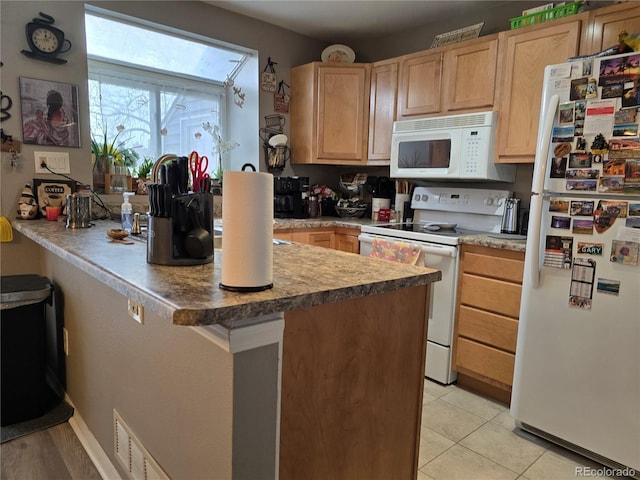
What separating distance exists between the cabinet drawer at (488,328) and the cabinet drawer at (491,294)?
0.13 ft

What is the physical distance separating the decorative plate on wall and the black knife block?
295 centimetres

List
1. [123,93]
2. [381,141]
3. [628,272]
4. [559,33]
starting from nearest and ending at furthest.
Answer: [628,272] → [559,33] → [123,93] → [381,141]

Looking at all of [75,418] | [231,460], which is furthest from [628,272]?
[75,418]

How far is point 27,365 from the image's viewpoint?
1987 mm

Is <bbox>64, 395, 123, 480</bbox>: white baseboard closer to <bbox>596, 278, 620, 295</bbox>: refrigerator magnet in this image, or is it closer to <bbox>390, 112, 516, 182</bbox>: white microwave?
<bbox>596, 278, 620, 295</bbox>: refrigerator magnet

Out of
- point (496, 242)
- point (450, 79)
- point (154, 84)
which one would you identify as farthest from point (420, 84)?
point (154, 84)

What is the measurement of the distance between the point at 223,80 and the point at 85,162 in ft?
4.92

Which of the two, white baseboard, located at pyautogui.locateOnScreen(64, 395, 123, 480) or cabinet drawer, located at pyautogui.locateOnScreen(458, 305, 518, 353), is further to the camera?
cabinet drawer, located at pyautogui.locateOnScreen(458, 305, 518, 353)

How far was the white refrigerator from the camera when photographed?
66.8 inches

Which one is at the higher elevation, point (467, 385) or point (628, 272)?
point (628, 272)

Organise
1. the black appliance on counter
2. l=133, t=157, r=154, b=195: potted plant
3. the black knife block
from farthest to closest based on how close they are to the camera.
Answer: the black appliance on counter → l=133, t=157, r=154, b=195: potted plant → the black knife block

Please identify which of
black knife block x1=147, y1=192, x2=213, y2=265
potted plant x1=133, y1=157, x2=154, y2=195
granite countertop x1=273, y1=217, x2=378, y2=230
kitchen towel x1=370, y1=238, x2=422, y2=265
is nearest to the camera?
black knife block x1=147, y1=192, x2=213, y2=265

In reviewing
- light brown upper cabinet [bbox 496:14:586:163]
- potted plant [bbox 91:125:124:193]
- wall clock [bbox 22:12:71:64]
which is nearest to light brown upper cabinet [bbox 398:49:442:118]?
light brown upper cabinet [bbox 496:14:586:163]

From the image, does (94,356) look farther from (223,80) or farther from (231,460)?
(223,80)
